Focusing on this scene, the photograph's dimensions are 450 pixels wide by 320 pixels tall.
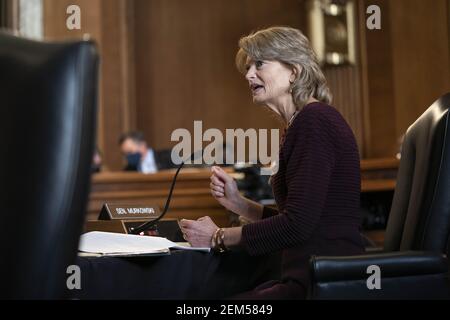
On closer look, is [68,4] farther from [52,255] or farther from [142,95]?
[52,255]

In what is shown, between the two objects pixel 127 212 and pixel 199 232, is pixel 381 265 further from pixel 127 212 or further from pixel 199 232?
pixel 127 212

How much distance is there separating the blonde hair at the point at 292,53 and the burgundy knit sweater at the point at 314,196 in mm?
142

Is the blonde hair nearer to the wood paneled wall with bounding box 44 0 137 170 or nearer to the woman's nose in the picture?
the woman's nose

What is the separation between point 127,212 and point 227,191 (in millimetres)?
287

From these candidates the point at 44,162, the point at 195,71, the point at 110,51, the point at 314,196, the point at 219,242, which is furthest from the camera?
the point at 195,71

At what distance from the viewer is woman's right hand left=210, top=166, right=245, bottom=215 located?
6.47ft

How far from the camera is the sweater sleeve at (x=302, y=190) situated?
162 cm

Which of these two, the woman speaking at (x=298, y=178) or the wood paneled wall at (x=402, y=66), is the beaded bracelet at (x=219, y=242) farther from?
the wood paneled wall at (x=402, y=66)

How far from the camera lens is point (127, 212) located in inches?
76.0

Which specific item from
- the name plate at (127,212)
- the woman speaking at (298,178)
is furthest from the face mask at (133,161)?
the woman speaking at (298,178)

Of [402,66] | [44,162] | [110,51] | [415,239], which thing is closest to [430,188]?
[415,239]

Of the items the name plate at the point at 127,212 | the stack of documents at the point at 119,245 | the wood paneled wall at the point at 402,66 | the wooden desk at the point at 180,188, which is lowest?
the wooden desk at the point at 180,188

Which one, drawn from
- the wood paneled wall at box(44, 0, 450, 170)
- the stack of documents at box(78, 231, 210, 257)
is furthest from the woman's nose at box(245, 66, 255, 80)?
the wood paneled wall at box(44, 0, 450, 170)
